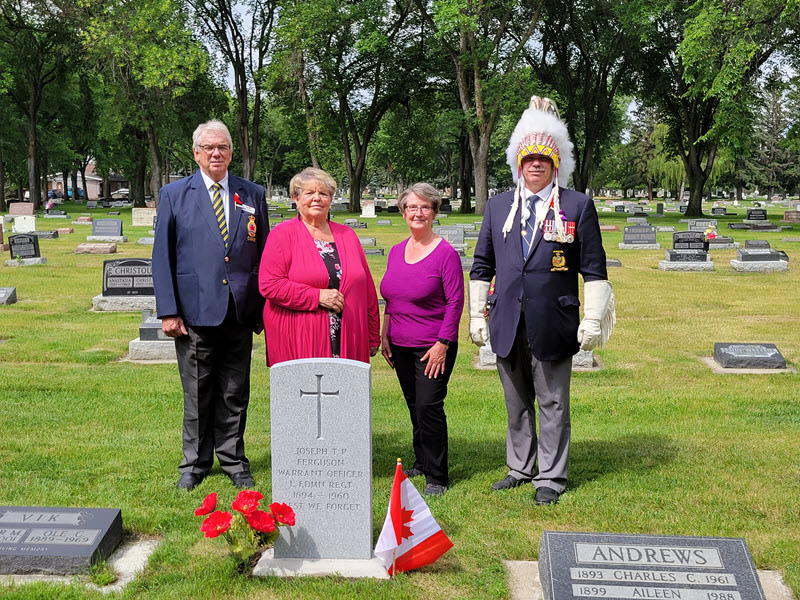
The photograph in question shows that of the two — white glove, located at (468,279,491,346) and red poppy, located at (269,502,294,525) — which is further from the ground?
white glove, located at (468,279,491,346)

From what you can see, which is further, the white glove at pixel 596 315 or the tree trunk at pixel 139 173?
the tree trunk at pixel 139 173

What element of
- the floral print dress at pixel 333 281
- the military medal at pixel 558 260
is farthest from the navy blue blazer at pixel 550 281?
the floral print dress at pixel 333 281

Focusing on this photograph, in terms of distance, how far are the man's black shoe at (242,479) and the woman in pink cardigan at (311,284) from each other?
0.86m

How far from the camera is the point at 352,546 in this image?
13.2ft

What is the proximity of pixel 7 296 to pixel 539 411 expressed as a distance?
38.2 feet

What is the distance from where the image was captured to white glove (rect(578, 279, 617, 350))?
4.74 metres

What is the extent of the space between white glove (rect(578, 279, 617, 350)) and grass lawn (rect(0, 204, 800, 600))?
101 cm

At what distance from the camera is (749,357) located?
357 inches

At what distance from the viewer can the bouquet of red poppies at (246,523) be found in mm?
3799

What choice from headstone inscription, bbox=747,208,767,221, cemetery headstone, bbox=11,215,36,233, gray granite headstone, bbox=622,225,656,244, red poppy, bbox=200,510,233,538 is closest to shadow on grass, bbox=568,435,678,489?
red poppy, bbox=200,510,233,538

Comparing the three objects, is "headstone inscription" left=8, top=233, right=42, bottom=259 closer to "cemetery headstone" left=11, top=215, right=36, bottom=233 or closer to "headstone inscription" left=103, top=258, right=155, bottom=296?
"cemetery headstone" left=11, top=215, right=36, bottom=233

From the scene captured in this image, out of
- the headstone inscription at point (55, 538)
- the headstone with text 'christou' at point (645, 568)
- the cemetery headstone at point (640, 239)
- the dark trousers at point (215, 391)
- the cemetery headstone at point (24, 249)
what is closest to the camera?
the headstone with text 'christou' at point (645, 568)

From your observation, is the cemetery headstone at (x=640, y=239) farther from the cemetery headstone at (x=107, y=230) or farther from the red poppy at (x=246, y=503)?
the red poppy at (x=246, y=503)

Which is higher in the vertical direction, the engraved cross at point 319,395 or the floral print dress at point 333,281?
the floral print dress at point 333,281
